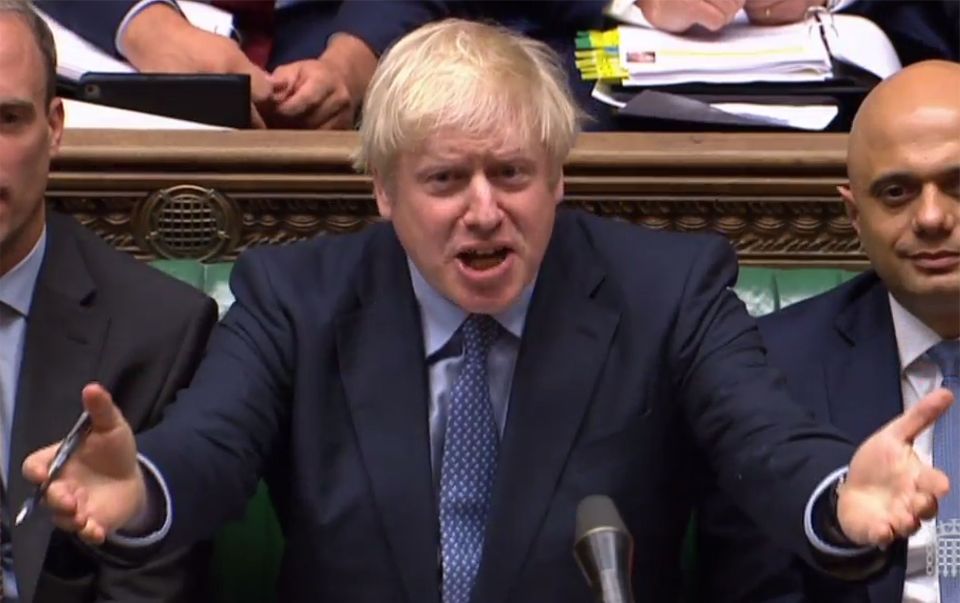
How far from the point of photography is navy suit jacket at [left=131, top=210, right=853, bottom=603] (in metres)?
1.84

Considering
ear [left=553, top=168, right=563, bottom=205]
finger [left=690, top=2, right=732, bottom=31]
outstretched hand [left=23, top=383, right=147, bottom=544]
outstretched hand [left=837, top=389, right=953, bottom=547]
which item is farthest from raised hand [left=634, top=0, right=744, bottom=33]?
outstretched hand [left=23, top=383, right=147, bottom=544]

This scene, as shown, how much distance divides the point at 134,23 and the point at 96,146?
261 millimetres

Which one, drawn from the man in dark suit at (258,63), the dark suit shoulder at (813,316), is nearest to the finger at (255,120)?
the man in dark suit at (258,63)

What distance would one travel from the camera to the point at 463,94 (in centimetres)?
182

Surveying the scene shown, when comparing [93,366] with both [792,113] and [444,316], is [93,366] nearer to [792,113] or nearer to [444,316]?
[444,316]

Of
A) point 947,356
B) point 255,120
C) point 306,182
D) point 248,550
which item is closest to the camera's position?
point 947,356

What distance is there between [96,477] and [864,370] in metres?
0.79

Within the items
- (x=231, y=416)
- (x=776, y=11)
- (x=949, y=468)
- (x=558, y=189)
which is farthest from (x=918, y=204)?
(x=231, y=416)

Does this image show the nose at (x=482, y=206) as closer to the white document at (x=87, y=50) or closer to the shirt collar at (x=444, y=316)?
the shirt collar at (x=444, y=316)

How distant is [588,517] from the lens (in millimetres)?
1376

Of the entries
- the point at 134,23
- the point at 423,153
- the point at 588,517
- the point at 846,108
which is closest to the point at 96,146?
the point at 134,23

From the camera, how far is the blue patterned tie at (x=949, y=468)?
75.2 inches

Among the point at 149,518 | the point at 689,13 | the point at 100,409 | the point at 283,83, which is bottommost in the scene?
the point at 149,518

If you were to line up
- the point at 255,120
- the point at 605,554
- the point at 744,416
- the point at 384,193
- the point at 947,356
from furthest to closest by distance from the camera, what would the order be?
the point at 255,120, the point at 947,356, the point at 384,193, the point at 744,416, the point at 605,554
